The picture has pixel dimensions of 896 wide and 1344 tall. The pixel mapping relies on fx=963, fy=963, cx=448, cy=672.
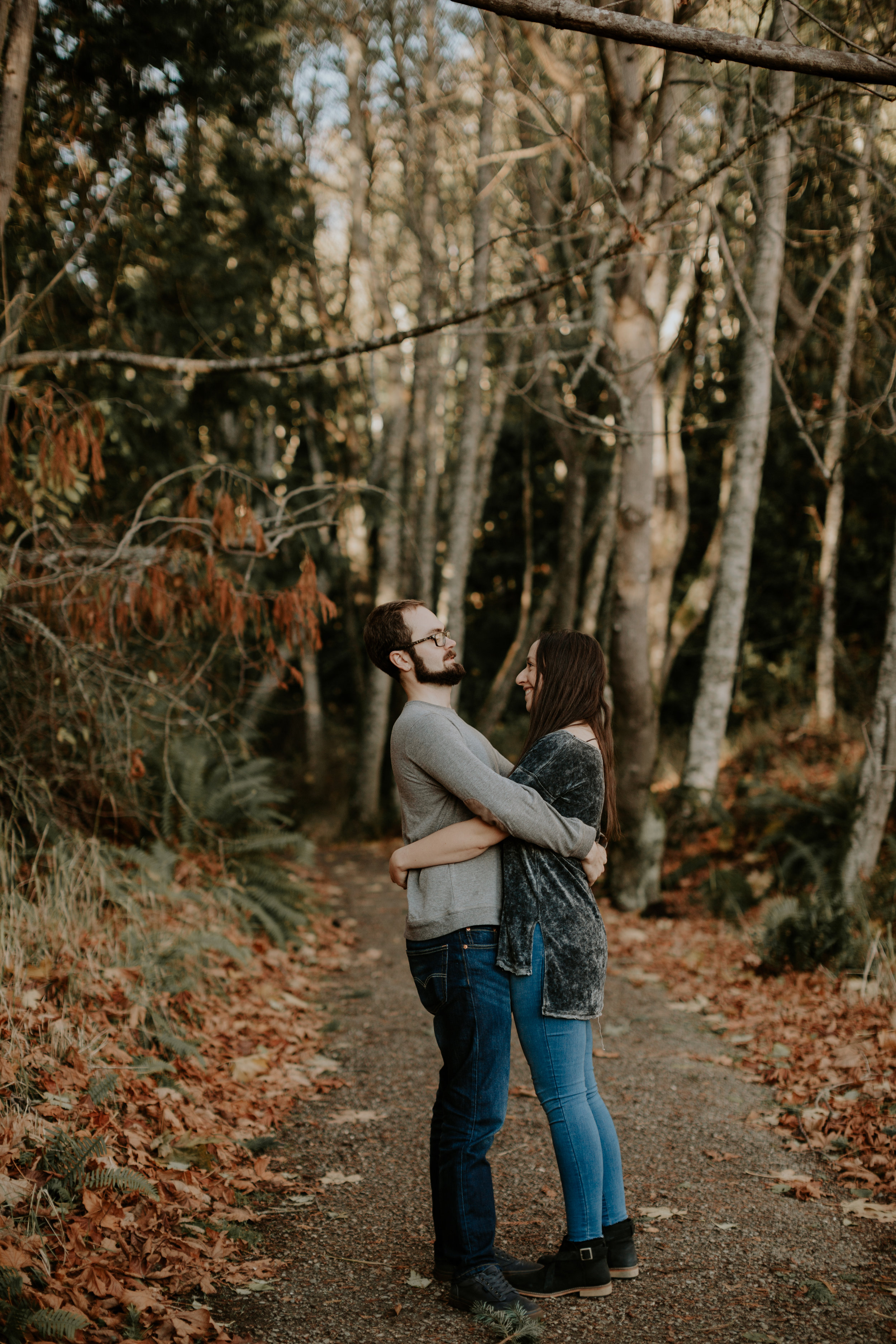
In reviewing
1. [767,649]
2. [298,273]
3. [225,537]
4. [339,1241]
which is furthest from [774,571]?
[339,1241]

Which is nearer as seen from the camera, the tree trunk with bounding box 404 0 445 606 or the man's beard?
the man's beard

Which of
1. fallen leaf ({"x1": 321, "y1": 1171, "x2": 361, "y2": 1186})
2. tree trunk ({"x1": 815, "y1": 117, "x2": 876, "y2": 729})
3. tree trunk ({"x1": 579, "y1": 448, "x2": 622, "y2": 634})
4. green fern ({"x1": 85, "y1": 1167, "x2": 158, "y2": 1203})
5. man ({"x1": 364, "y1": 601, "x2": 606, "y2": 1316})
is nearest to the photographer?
man ({"x1": 364, "y1": 601, "x2": 606, "y2": 1316})

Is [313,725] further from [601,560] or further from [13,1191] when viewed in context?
[13,1191]

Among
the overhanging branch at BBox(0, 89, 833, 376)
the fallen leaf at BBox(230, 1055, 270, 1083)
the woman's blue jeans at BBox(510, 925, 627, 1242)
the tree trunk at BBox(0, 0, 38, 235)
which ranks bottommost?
the fallen leaf at BBox(230, 1055, 270, 1083)

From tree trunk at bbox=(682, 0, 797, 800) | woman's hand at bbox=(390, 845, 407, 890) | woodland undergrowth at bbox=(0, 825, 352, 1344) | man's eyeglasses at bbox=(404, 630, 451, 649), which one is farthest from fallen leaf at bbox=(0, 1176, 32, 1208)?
tree trunk at bbox=(682, 0, 797, 800)

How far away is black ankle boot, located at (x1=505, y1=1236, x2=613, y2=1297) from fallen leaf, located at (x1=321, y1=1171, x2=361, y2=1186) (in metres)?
1.06

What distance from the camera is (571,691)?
10.0 feet

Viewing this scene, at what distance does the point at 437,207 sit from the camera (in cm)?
1408

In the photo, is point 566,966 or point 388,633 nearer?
point 566,966

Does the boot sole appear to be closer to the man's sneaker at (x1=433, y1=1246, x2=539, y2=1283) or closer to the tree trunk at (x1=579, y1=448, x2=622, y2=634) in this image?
the man's sneaker at (x1=433, y1=1246, x2=539, y2=1283)

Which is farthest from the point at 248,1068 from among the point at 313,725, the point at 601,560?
the point at 601,560

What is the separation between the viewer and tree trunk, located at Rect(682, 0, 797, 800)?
8.36 m

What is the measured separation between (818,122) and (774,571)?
667 centimetres

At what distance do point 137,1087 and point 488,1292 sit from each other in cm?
177
